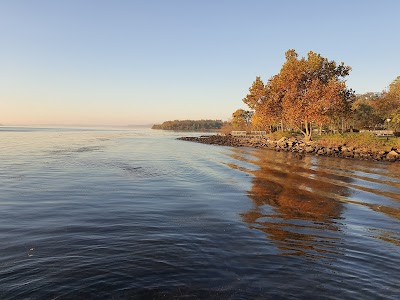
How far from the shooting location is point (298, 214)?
11.4 metres

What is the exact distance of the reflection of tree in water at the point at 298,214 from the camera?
8352 mm

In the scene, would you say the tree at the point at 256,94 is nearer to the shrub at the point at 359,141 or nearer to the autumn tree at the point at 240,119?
the shrub at the point at 359,141

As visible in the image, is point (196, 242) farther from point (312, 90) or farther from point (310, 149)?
point (312, 90)

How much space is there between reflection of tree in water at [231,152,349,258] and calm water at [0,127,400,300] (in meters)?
0.05

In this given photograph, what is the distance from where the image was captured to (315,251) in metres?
7.85

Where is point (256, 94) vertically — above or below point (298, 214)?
above

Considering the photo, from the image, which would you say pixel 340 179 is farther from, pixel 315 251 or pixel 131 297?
pixel 131 297

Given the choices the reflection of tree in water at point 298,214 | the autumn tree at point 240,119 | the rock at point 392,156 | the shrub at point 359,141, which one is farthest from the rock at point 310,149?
the autumn tree at point 240,119

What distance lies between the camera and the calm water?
588 centimetres

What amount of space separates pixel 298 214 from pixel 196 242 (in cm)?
493

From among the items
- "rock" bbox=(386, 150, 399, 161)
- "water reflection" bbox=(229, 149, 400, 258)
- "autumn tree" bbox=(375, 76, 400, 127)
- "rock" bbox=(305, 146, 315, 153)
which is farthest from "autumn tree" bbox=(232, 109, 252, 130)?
"water reflection" bbox=(229, 149, 400, 258)

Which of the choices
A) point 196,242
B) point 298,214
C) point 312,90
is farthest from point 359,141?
point 196,242

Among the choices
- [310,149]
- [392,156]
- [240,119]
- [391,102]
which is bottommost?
[310,149]

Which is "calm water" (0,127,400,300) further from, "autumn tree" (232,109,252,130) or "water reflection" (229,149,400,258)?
"autumn tree" (232,109,252,130)
